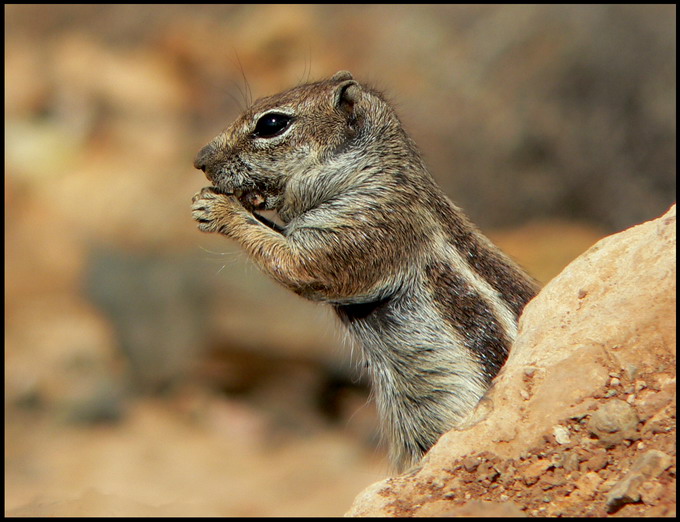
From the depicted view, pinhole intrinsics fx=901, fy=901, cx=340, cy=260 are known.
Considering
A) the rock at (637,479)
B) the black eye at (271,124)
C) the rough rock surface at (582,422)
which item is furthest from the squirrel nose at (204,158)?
the rock at (637,479)

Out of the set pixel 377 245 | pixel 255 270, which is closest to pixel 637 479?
pixel 377 245

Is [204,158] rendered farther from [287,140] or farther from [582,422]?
[582,422]

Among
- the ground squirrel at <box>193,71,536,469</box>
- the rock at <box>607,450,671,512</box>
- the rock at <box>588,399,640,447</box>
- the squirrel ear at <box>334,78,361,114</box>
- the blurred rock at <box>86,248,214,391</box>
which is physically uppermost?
the blurred rock at <box>86,248,214,391</box>

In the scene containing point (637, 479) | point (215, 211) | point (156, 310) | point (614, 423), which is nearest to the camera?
point (637, 479)

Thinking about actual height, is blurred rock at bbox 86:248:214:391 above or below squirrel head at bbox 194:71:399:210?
above

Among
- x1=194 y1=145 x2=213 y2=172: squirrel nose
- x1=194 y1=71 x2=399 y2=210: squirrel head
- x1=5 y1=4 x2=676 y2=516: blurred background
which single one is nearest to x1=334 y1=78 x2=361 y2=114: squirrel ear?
x1=194 y1=71 x2=399 y2=210: squirrel head

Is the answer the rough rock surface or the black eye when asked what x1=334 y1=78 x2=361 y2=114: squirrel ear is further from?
the rough rock surface

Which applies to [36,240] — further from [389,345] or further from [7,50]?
[389,345]
